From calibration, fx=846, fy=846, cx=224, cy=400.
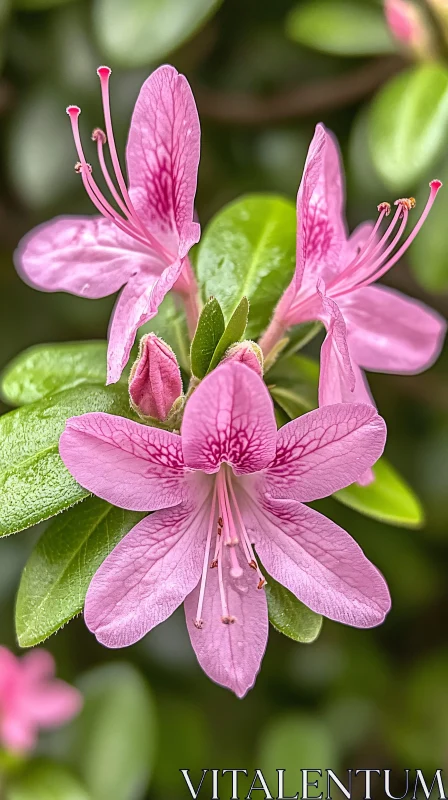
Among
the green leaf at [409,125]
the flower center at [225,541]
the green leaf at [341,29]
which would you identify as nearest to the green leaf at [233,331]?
the flower center at [225,541]

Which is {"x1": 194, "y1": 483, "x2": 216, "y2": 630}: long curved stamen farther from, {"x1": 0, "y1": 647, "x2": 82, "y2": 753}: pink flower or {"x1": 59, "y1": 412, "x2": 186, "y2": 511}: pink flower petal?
{"x1": 0, "y1": 647, "x2": 82, "y2": 753}: pink flower

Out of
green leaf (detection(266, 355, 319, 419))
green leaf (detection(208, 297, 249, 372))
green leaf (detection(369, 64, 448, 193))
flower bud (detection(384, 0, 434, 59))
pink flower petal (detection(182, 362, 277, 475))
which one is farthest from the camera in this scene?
flower bud (detection(384, 0, 434, 59))

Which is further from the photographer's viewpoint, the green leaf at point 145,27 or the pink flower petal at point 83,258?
the green leaf at point 145,27

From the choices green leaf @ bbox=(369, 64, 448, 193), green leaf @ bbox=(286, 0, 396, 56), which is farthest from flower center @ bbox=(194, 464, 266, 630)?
green leaf @ bbox=(286, 0, 396, 56)

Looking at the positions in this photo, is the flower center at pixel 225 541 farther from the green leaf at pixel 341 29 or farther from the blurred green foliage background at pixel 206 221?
the green leaf at pixel 341 29

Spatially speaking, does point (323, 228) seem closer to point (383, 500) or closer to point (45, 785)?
point (383, 500)

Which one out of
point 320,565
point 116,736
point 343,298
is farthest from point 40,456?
point 116,736

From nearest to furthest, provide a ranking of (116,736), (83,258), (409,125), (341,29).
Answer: (83,258) < (409,125) < (341,29) < (116,736)
